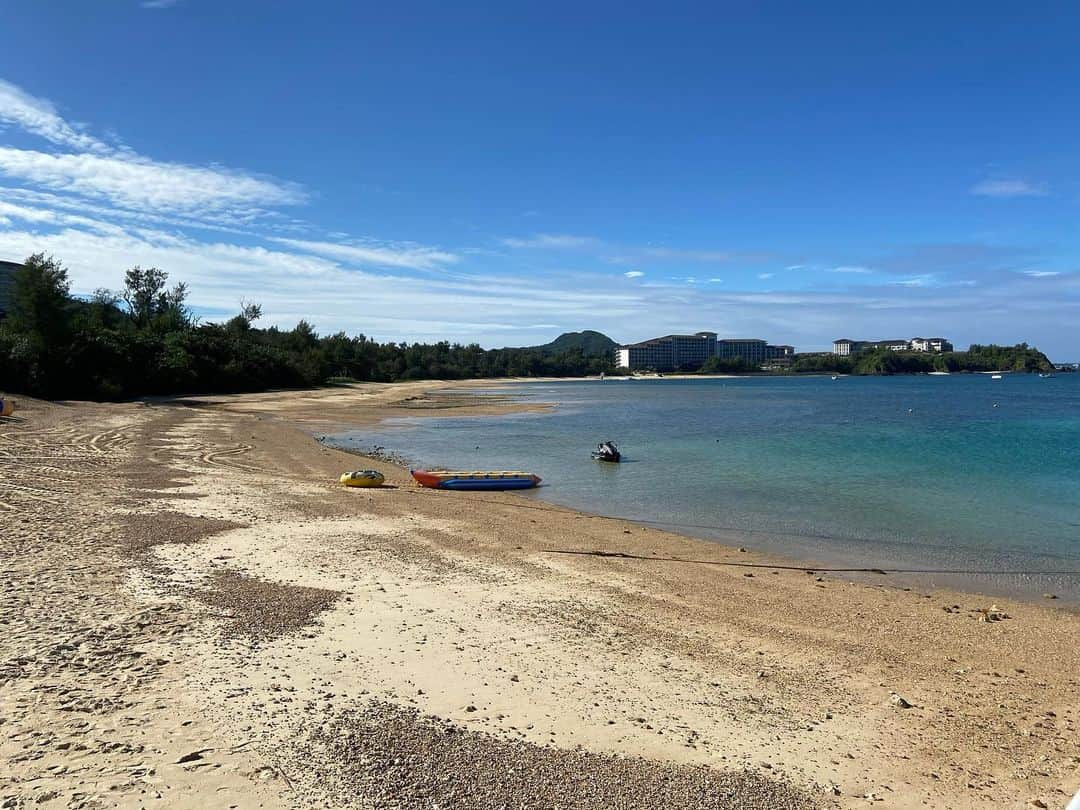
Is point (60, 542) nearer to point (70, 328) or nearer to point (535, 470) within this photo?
→ point (535, 470)

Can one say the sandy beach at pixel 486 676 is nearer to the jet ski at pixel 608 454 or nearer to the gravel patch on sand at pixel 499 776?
the gravel patch on sand at pixel 499 776

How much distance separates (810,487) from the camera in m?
23.7

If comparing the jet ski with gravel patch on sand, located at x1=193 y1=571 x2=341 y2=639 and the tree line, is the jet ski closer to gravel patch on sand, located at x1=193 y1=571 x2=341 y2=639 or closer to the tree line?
gravel patch on sand, located at x1=193 y1=571 x2=341 y2=639

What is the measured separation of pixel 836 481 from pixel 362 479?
1644 centimetres

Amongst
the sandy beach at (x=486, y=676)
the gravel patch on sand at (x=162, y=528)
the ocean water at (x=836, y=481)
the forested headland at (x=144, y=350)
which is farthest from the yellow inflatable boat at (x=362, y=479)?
the forested headland at (x=144, y=350)

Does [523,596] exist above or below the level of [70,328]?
below

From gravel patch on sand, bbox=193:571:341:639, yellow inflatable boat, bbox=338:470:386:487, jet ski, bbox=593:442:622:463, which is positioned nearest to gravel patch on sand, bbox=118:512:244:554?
gravel patch on sand, bbox=193:571:341:639

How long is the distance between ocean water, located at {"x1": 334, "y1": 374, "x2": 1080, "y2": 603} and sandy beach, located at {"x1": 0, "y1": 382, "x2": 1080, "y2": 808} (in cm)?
279

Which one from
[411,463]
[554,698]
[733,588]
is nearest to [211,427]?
[411,463]

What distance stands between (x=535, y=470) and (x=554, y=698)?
21.5 metres

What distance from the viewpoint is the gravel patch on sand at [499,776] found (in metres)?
4.98

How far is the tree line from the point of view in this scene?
4309 centimetres

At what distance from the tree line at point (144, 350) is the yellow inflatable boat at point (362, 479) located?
103 feet

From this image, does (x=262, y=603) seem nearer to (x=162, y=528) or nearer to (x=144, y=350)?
(x=162, y=528)
